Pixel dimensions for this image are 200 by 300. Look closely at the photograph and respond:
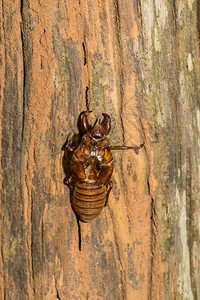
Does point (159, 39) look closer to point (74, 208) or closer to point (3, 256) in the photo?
point (74, 208)

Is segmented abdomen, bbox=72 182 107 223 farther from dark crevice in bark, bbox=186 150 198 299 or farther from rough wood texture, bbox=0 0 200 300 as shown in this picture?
dark crevice in bark, bbox=186 150 198 299

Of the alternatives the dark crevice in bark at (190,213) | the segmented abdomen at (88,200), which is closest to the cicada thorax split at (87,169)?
the segmented abdomen at (88,200)

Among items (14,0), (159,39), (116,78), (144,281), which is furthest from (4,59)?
(144,281)

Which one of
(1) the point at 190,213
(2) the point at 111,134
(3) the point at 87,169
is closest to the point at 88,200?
(3) the point at 87,169

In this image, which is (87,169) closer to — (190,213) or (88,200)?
(88,200)

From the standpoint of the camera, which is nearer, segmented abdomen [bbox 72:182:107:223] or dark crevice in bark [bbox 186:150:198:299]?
segmented abdomen [bbox 72:182:107:223]

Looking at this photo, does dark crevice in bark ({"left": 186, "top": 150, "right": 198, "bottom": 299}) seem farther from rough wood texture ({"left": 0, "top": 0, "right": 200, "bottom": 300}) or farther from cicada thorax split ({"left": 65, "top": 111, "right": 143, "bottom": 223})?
cicada thorax split ({"left": 65, "top": 111, "right": 143, "bottom": 223})

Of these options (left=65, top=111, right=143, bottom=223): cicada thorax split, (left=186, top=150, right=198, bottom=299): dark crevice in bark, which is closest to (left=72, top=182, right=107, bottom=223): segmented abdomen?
(left=65, top=111, right=143, bottom=223): cicada thorax split
